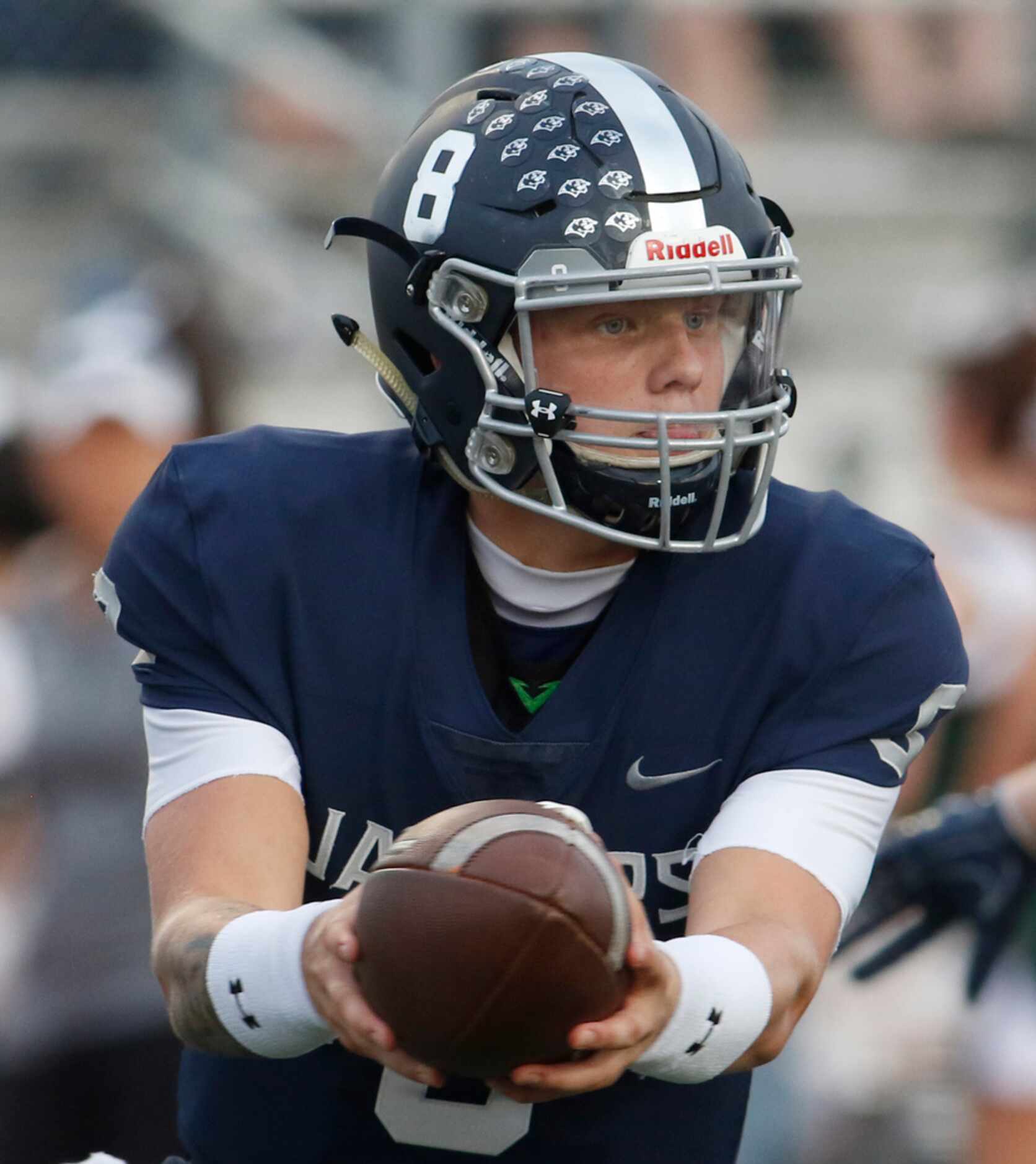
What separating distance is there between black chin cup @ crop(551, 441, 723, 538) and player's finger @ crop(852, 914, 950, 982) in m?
1.16

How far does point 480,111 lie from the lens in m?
2.68

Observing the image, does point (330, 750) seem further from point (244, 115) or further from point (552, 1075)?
point (244, 115)

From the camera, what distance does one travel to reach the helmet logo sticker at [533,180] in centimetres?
256

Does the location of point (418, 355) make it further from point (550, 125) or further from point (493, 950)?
point (493, 950)

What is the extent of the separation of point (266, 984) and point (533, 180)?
3.34 ft

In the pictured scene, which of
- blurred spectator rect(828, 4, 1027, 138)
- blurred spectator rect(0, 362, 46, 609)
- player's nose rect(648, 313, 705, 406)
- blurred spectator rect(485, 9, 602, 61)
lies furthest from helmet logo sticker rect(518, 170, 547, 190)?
blurred spectator rect(828, 4, 1027, 138)

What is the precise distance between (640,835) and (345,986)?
547mm

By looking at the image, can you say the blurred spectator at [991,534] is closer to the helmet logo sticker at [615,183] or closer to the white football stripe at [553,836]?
the helmet logo sticker at [615,183]

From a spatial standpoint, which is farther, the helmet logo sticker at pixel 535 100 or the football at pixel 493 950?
the helmet logo sticker at pixel 535 100

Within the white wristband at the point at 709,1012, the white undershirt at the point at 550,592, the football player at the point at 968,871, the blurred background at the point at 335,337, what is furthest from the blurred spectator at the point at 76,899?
the white wristband at the point at 709,1012

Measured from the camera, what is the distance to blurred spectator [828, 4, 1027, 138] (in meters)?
10.8

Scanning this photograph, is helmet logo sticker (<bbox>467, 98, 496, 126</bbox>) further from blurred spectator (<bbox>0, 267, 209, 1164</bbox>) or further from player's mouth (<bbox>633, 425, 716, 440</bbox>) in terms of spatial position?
blurred spectator (<bbox>0, 267, 209, 1164</bbox>)

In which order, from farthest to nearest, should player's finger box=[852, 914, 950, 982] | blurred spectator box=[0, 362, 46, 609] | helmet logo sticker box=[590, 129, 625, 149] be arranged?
blurred spectator box=[0, 362, 46, 609], player's finger box=[852, 914, 950, 982], helmet logo sticker box=[590, 129, 625, 149]

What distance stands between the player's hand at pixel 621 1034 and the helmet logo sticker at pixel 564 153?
96 cm
